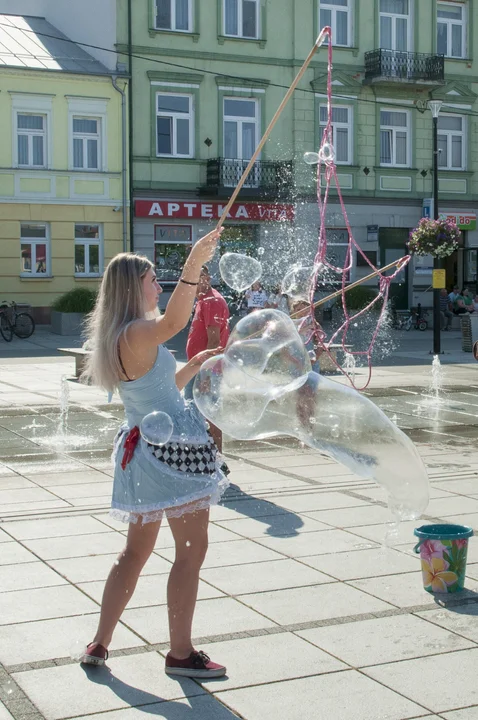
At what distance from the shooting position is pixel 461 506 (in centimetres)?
711

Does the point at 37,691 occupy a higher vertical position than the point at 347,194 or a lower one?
lower

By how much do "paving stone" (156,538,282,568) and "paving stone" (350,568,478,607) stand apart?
659mm

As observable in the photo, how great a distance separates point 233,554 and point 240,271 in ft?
5.39

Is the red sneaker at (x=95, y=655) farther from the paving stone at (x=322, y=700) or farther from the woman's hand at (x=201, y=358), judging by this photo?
the woman's hand at (x=201, y=358)

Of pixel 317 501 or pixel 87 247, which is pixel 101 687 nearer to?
pixel 317 501

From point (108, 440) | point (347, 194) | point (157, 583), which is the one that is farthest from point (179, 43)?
point (157, 583)

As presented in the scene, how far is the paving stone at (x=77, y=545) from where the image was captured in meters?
5.88

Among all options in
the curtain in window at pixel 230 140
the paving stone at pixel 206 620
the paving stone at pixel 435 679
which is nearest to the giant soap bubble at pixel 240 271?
the paving stone at pixel 206 620

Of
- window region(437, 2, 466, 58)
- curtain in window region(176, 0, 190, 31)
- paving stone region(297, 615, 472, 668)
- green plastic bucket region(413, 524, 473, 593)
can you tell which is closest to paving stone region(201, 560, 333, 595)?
green plastic bucket region(413, 524, 473, 593)

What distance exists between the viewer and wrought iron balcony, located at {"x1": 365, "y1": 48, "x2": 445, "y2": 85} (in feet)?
101

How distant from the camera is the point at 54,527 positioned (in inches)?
256

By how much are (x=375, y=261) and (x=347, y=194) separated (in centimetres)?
233

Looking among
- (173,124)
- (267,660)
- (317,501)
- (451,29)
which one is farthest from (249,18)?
(267,660)

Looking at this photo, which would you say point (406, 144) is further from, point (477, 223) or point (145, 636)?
point (145, 636)
